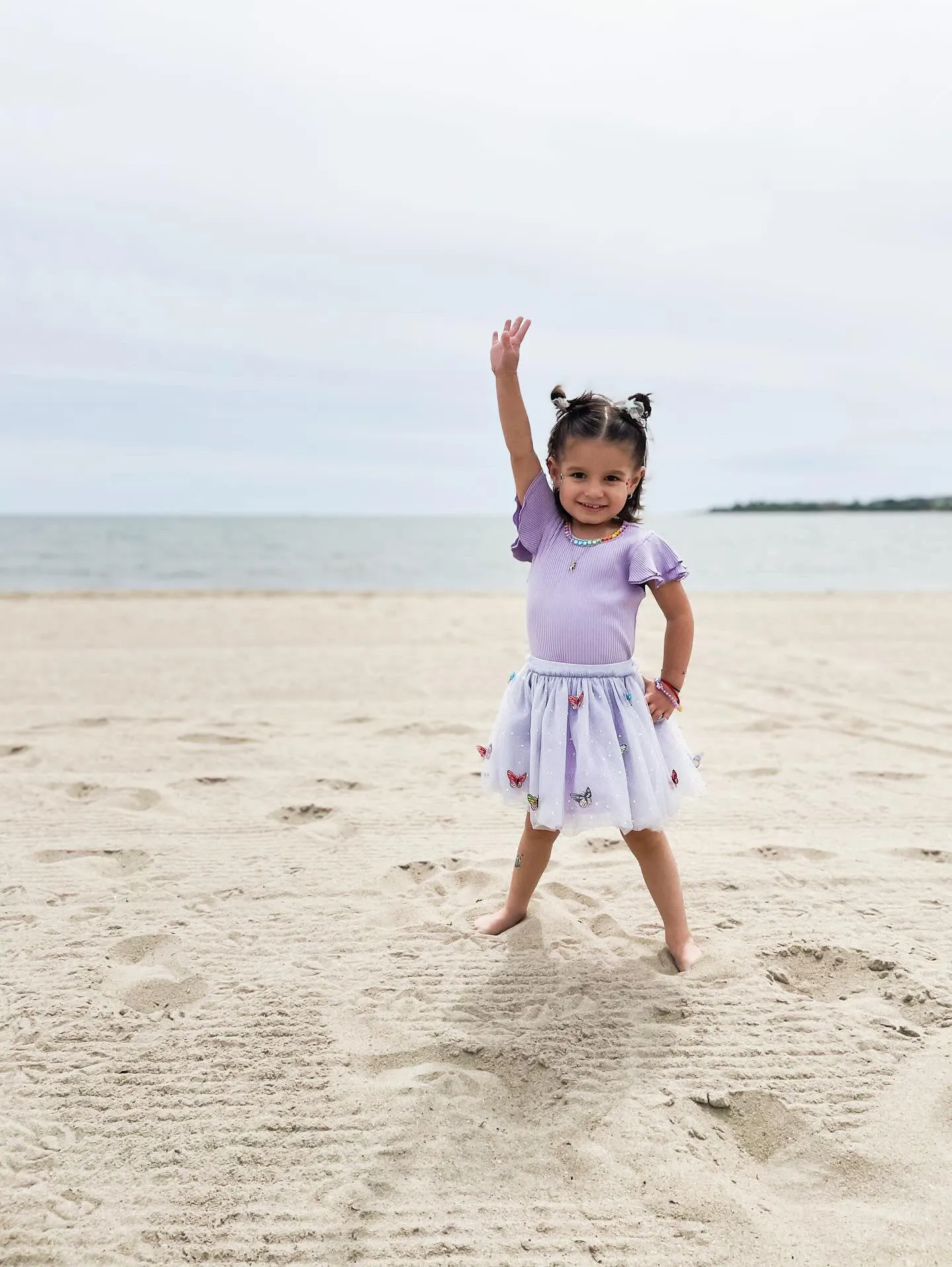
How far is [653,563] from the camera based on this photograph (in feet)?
8.44

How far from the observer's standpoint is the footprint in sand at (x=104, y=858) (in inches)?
127

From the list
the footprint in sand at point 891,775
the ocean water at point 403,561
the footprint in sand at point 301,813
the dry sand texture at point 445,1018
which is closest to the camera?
the dry sand texture at point 445,1018

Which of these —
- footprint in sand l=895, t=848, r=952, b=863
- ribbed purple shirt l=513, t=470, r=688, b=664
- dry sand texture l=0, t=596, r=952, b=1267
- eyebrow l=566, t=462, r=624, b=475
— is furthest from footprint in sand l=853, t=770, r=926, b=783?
eyebrow l=566, t=462, r=624, b=475

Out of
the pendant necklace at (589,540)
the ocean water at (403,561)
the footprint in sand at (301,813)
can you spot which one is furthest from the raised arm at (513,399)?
the ocean water at (403,561)

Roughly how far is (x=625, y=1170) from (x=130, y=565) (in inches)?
1003

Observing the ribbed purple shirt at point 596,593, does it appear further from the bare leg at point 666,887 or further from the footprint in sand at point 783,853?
the footprint in sand at point 783,853

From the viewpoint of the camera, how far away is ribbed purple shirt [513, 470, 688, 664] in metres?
2.59

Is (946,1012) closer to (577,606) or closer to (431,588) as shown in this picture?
(577,606)

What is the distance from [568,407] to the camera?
8.61ft

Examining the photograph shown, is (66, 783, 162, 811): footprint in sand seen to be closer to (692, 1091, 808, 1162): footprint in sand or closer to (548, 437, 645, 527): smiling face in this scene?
(548, 437, 645, 527): smiling face

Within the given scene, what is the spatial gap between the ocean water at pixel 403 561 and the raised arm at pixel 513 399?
15826 millimetres

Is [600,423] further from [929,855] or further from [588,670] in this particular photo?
[929,855]

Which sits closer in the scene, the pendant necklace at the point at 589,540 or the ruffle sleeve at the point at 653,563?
the ruffle sleeve at the point at 653,563

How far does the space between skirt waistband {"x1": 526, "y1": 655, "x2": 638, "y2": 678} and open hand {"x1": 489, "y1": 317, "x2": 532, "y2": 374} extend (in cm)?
84
